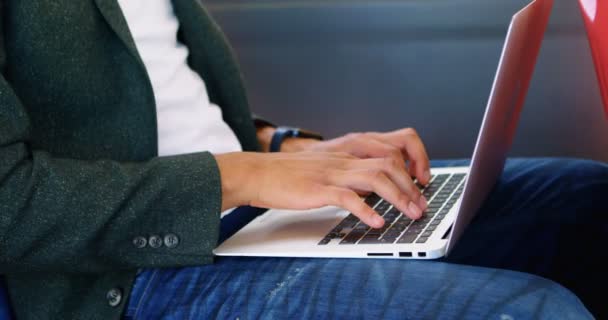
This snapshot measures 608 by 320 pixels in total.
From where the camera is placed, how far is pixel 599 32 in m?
0.76

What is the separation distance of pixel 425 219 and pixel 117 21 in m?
0.40

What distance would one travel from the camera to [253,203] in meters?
0.84

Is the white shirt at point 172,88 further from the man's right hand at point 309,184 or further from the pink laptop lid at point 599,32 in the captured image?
the pink laptop lid at point 599,32

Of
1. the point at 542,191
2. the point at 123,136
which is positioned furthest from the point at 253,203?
the point at 542,191

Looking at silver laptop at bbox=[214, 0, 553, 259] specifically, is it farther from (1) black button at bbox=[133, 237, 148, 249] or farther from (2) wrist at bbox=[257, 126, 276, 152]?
(2) wrist at bbox=[257, 126, 276, 152]

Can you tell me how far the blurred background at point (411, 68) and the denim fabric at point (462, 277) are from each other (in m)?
0.55

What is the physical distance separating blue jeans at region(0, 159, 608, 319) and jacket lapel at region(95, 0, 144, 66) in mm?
232

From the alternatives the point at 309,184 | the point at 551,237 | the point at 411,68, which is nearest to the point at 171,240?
the point at 309,184

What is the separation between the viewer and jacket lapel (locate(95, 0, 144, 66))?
2.91 feet

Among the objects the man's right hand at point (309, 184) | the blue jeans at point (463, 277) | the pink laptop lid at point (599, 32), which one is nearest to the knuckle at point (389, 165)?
the man's right hand at point (309, 184)

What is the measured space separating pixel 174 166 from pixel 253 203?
3.5 inches

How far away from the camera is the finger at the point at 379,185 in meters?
0.83

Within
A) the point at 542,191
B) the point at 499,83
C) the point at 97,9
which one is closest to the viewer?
the point at 499,83

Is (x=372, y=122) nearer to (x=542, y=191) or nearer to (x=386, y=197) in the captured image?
(x=542, y=191)
